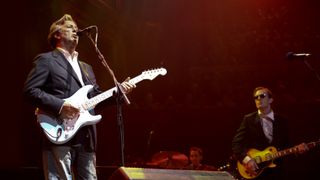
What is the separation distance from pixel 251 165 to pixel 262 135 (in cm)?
47

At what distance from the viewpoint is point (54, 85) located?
4.09m

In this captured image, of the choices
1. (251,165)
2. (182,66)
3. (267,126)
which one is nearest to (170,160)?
(251,165)

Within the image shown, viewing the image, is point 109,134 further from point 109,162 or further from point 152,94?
point 152,94

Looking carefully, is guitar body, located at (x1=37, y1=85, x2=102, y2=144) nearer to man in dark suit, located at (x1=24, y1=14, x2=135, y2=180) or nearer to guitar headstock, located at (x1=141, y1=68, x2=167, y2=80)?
man in dark suit, located at (x1=24, y1=14, x2=135, y2=180)

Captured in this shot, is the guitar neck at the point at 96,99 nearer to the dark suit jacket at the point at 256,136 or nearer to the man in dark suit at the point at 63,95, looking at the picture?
the man in dark suit at the point at 63,95

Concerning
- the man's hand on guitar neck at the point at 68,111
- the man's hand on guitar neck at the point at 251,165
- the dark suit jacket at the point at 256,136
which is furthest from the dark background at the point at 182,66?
the man's hand on guitar neck at the point at 68,111

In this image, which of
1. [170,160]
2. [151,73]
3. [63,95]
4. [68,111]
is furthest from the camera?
[170,160]

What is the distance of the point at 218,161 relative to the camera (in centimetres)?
890

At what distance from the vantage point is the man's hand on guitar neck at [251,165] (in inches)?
270

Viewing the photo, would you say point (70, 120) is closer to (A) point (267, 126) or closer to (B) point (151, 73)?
(B) point (151, 73)

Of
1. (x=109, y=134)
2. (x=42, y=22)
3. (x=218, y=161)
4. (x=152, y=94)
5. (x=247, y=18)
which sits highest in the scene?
(x=247, y=18)

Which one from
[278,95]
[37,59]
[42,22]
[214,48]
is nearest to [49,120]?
[37,59]

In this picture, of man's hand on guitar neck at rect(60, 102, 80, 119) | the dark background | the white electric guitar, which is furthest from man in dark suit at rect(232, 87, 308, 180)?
man's hand on guitar neck at rect(60, 102, 80, 119)

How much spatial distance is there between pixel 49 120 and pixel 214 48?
7590 mm
